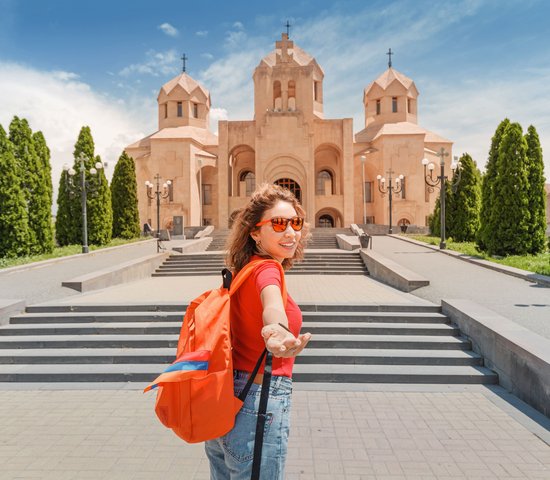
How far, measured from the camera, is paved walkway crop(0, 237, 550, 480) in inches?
126

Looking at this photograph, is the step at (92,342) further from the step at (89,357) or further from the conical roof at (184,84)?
the conical roof at (184,84)

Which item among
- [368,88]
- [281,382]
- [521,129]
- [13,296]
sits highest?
[368,88]

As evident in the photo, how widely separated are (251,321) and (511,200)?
49.4 ft

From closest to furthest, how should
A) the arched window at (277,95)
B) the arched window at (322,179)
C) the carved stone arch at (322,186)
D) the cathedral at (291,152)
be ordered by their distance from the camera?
the cathedral at (291,152) → the arched window at (277,95) → the carved stone arch at (322,186) → the arched window at (322,179)

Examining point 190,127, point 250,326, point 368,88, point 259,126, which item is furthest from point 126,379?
point 368,88

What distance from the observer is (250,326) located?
1634 mm

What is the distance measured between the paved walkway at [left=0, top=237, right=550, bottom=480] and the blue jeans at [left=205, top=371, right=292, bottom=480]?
5.77 ft

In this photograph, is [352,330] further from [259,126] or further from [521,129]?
[259,126]

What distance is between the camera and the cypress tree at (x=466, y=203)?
20825mm

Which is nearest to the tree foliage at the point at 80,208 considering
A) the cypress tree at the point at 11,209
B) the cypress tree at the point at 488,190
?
the cypress tree at the point at 11,209

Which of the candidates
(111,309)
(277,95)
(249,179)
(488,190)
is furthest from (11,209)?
(249,179)

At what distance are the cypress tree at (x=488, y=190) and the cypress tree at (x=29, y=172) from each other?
17060 mm

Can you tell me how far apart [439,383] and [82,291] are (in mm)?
7584

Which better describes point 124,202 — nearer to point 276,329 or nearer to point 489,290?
point 489,290
